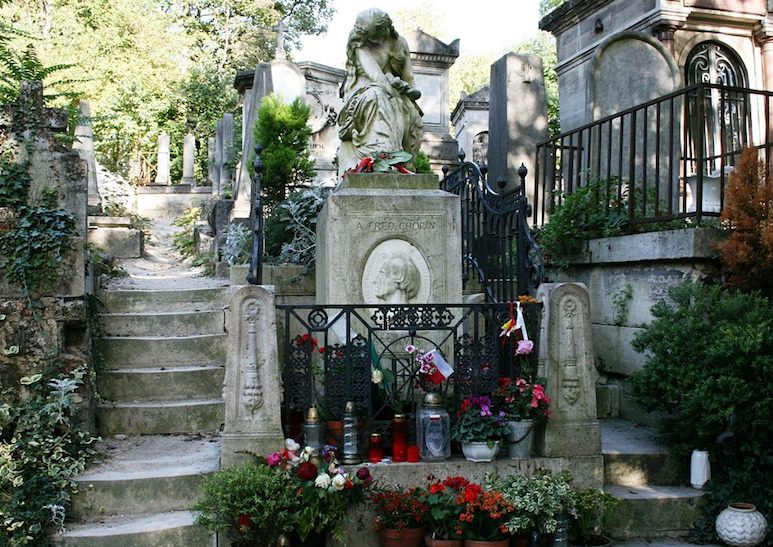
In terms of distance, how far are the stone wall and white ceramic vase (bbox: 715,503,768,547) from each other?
1.62 metres

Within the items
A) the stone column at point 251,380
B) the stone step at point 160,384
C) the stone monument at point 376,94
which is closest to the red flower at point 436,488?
the stone column at point 251,380

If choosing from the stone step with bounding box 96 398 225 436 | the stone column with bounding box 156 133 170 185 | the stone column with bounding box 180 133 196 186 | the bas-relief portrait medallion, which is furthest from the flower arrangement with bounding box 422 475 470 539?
the stone column with bounding box 156 133 170 185

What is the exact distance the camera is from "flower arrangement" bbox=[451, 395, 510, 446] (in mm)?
4805

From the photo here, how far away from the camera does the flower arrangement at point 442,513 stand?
172 inches

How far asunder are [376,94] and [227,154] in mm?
9098

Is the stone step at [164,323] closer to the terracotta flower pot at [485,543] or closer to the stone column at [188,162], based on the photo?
the terracotta flower pot at [485,543]

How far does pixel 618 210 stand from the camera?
278 inches

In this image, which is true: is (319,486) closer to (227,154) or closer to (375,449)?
(375,449)

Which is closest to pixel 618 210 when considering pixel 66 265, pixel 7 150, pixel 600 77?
pixel 600 77

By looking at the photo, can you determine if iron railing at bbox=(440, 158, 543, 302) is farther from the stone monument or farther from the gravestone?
the gravestone

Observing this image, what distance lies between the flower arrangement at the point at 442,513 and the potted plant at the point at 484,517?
0.05m

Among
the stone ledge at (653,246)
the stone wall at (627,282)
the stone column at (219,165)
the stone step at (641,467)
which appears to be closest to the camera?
the stone step at (641,467)

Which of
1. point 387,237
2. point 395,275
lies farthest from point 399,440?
point 387,237

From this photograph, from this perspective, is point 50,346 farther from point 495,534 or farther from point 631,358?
point 631,358
